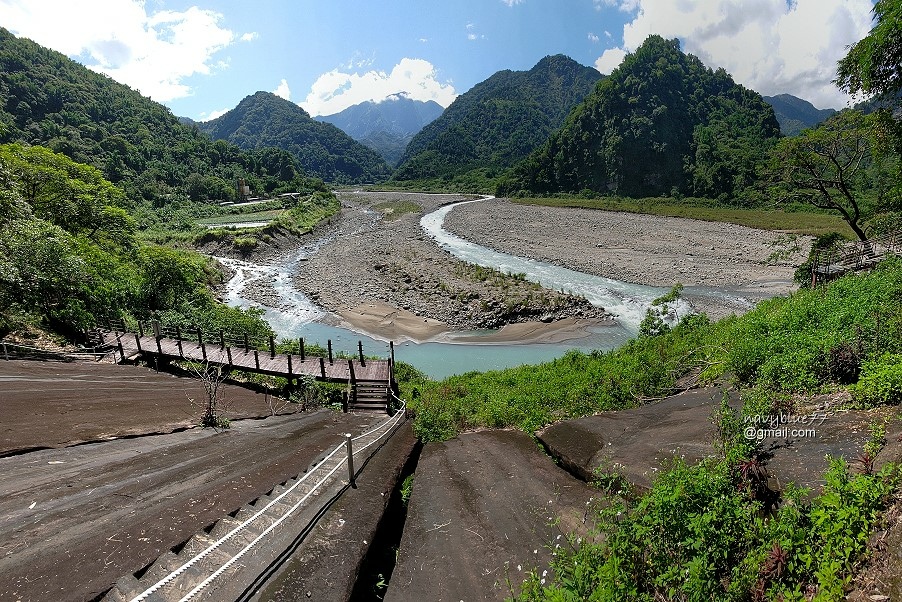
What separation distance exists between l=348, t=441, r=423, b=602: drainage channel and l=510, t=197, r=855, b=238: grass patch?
190 feet

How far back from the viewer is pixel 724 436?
23.8ft

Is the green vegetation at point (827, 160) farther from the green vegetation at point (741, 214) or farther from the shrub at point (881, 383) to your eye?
the green vegetation at point (741, 214)

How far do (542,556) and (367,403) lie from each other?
11305mm

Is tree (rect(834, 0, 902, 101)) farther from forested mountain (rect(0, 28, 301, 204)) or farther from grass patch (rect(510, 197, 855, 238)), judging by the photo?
forested mountain (rect(0, 28, 301, 204))

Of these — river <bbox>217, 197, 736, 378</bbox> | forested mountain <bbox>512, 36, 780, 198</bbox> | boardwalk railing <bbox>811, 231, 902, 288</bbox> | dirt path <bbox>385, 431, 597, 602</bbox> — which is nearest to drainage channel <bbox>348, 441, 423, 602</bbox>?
dirt path <bbox>385, 431, 597, 602</bbox>

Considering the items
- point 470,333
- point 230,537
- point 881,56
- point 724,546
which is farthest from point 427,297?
point 724,546

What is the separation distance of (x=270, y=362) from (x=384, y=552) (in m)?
13.0

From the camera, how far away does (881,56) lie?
48.0 feet

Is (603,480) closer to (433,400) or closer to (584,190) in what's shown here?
(433,400)

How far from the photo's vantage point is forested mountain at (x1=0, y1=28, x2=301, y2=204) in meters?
90.6

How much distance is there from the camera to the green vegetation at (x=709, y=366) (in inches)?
330

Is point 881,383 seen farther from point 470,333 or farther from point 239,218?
point 239,218

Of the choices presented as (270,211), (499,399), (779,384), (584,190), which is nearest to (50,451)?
(499,399)

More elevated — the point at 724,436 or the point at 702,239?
the point at 702,239
